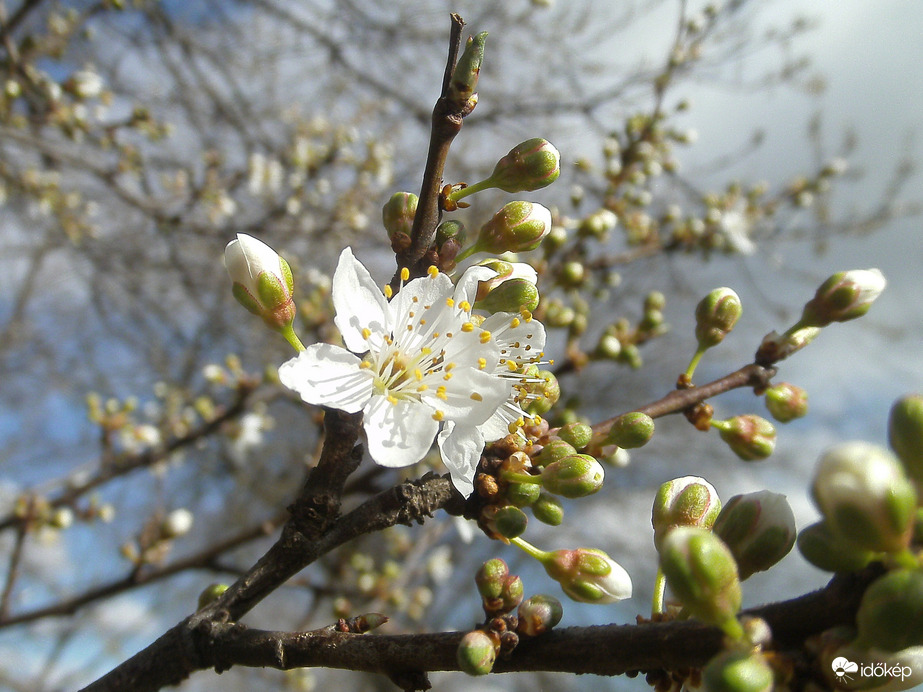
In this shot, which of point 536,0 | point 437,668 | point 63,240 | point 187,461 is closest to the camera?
point 437,668

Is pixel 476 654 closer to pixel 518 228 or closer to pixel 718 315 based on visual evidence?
pixel 518 228

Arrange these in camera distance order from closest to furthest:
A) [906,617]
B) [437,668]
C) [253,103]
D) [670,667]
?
[906,617] → [670,667] → [437,668] → [253,103]

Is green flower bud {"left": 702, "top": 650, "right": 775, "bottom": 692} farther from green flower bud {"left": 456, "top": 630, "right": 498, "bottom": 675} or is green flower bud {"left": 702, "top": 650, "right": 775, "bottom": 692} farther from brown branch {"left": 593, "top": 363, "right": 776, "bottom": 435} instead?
brown branch {"left": 593, "top": 363, "right": 776, "bottom": 435}

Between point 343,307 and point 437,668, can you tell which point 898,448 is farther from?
point 343,307

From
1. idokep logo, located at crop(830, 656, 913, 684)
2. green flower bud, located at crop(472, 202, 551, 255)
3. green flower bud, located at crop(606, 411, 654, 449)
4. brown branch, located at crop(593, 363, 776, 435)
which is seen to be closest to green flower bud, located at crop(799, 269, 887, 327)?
brown branch, located at crop(593, 363, 776, 435)

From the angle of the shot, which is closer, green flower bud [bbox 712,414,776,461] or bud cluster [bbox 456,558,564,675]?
bud cluster [bbox 456,558,564,675]

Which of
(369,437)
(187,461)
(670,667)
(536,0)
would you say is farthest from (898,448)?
(187,461)
